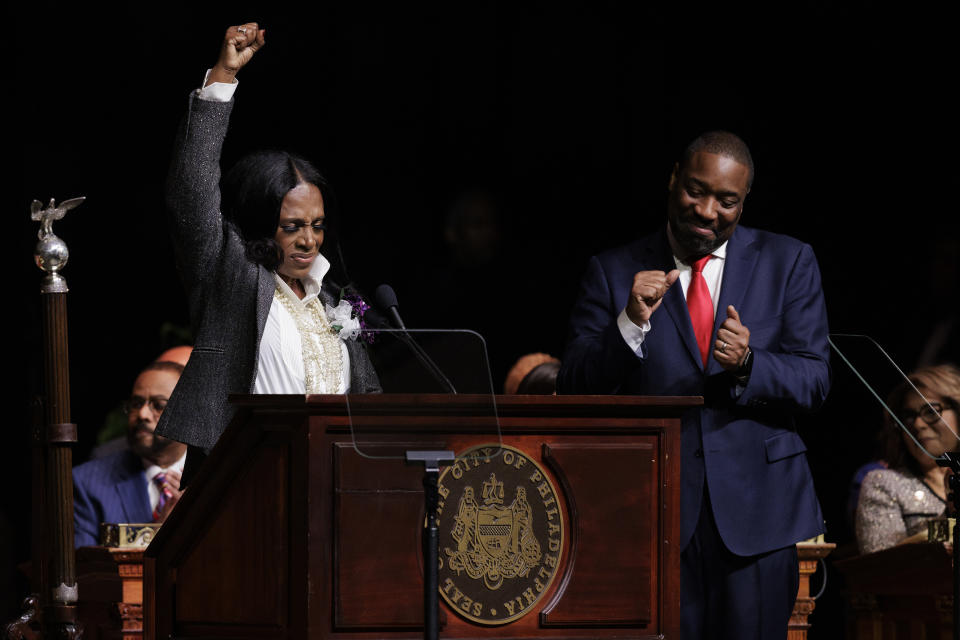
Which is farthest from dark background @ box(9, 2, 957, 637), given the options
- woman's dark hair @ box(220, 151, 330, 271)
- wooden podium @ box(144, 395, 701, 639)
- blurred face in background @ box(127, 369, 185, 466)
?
wooden podium @ box(144, 395, 701, 639)

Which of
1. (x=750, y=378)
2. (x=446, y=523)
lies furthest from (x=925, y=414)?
(x=446, y=523)

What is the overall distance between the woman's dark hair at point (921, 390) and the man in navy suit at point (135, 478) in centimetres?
202

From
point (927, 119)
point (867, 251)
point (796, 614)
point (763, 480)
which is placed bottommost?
point (796, 614)

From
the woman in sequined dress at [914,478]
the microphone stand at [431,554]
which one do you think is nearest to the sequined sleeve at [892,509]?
the woman in sequined dress at [914,478]

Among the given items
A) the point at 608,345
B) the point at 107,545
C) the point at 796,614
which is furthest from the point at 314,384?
the point at 796,614

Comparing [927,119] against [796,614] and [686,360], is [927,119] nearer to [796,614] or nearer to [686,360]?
[796,614]

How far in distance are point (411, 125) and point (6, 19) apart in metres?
1.47

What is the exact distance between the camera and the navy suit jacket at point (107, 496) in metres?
4.57

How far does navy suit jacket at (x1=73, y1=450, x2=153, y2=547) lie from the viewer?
457 cm

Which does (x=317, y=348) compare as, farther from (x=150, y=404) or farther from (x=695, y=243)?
(x=150, y=404)

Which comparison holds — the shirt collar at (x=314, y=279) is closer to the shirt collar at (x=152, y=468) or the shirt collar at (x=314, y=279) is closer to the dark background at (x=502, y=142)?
the shirt collar at (x=152, y=468)

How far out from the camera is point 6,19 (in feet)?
18.3

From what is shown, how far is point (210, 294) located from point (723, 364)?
97 centimetres

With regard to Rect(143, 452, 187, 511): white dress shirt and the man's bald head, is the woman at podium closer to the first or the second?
the man's bald head
